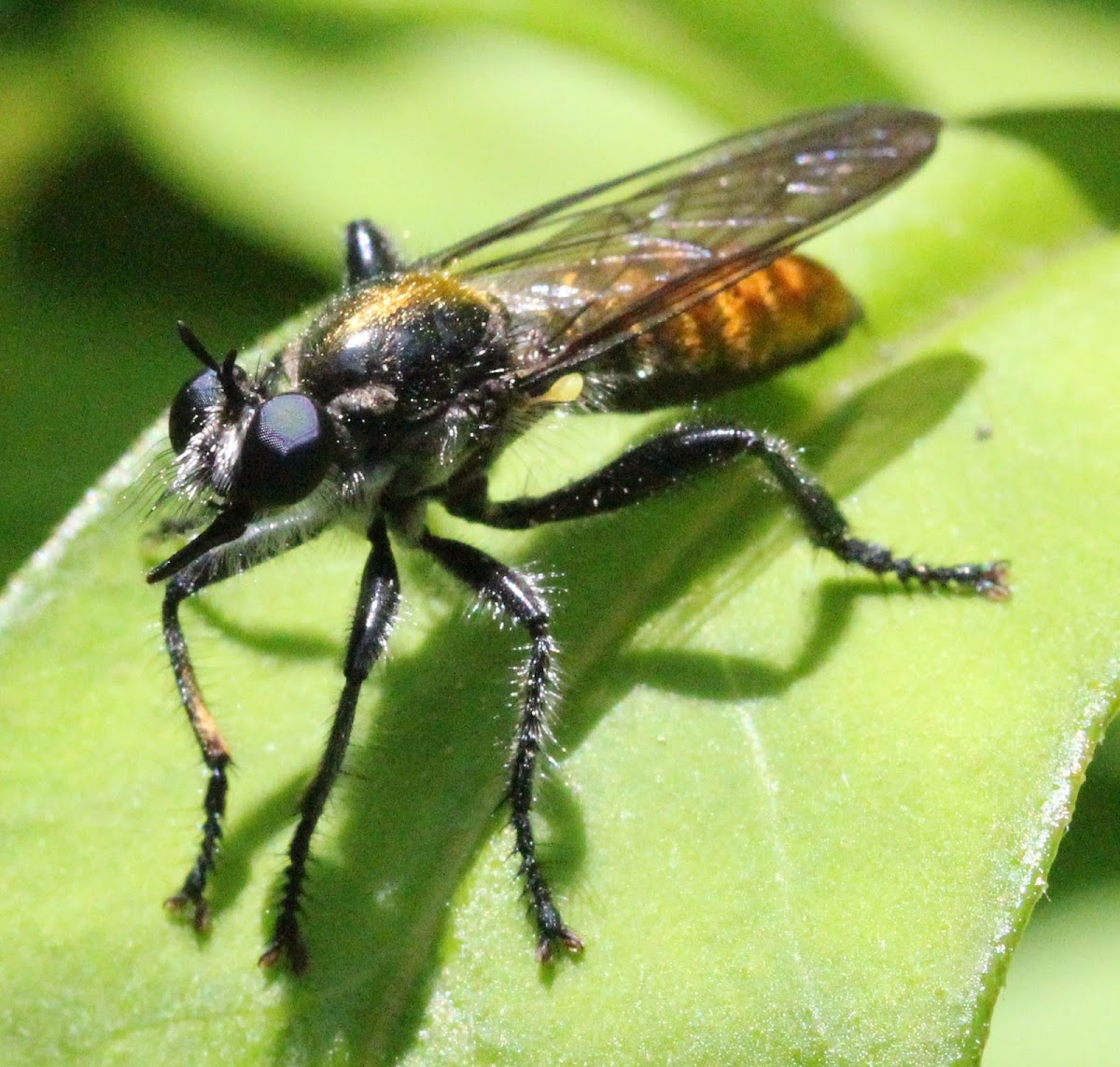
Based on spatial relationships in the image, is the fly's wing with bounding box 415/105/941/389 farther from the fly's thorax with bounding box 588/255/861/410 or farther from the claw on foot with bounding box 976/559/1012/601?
the claw on foot with bounding box 976/559/1012/601

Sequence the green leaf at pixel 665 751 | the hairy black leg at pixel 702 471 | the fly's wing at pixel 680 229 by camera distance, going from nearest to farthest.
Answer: the green leaf at pixel 665 751 < the hairy black leg at pixel 702 471 < the fly's wing at pixel 680 229

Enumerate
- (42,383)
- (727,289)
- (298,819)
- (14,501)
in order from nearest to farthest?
(298,819), (727,289), (14,501), (42,383)

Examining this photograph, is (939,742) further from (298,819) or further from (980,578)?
(298,819)

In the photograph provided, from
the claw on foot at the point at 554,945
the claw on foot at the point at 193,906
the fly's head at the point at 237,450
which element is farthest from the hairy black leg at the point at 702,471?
the claw on foot at the point at 193,906

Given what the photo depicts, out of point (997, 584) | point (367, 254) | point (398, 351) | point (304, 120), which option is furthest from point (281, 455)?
point (304, 120)

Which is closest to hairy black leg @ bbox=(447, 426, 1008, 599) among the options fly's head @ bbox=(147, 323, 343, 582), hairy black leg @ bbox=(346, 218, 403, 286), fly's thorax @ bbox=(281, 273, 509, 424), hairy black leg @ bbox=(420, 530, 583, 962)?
hairy black leg @ bbox=(420, 530, 583, 962)

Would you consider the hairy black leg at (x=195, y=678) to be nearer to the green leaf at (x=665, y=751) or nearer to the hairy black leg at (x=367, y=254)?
the green leaf at (x=665, y=751)

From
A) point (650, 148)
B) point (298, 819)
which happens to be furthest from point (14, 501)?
point (650, 148)
